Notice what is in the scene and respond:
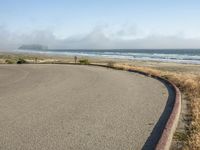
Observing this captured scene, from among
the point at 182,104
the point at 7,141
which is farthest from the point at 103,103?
the point at 7,141

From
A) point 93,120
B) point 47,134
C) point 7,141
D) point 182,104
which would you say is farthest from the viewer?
point 182,104

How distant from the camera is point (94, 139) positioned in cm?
675

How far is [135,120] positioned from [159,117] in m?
0.76

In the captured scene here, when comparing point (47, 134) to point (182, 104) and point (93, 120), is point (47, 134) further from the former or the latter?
point (182, 104)

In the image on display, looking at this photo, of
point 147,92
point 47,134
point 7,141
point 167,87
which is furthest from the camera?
point 167,87

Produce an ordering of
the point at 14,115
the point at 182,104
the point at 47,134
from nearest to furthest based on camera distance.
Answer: the point at 47,134
the point at 14,115
the point at 182,104

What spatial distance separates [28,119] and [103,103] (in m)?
3.09

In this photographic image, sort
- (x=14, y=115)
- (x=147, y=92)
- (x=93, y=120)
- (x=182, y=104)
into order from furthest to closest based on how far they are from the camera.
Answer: (x=147, y=92) → (x=182, y=104) → (x=14, y=115) → (x=93, y=120)

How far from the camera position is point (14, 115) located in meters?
9.11

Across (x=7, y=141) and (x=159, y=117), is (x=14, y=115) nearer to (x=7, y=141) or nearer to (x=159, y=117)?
(x=7, y=141)

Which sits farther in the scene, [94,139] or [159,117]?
[159,117]

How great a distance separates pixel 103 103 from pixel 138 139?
4316mm

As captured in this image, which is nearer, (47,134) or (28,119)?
(47,134)

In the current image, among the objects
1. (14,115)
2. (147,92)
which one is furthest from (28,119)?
(147,92)
